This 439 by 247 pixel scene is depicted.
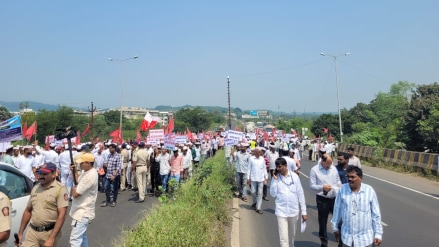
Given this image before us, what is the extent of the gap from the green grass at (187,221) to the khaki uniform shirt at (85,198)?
73cm

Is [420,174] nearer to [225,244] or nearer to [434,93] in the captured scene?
[434,93]

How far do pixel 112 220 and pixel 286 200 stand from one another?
5201 mm

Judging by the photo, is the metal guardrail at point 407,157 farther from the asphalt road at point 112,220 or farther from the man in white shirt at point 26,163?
the man in white shirt at point 26,163

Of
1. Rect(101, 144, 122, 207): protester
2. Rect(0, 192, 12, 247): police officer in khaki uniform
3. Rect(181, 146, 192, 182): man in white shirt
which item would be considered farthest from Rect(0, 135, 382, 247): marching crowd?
Rect(181, 146, 192, 182): man in white shirt

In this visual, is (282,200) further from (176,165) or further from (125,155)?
(125,155)

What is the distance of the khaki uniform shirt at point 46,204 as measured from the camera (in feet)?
15.7

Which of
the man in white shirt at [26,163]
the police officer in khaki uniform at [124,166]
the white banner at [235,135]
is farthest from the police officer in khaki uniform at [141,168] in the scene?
the white banner at [235,135]

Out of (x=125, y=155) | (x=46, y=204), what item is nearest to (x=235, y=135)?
(x=125, y=155)

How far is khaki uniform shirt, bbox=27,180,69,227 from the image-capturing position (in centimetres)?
479

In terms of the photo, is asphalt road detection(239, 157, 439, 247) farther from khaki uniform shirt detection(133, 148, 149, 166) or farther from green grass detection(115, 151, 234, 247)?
khaki uniform shirt detection(133, 148, 149, 166)

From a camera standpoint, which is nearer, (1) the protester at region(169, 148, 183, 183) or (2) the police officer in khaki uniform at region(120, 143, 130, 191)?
(1) the protester at region(169, 148, 183, 183)

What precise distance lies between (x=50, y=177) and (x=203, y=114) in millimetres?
102719

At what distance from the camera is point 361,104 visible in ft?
266

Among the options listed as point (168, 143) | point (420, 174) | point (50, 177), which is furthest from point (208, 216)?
point (420, 174)
